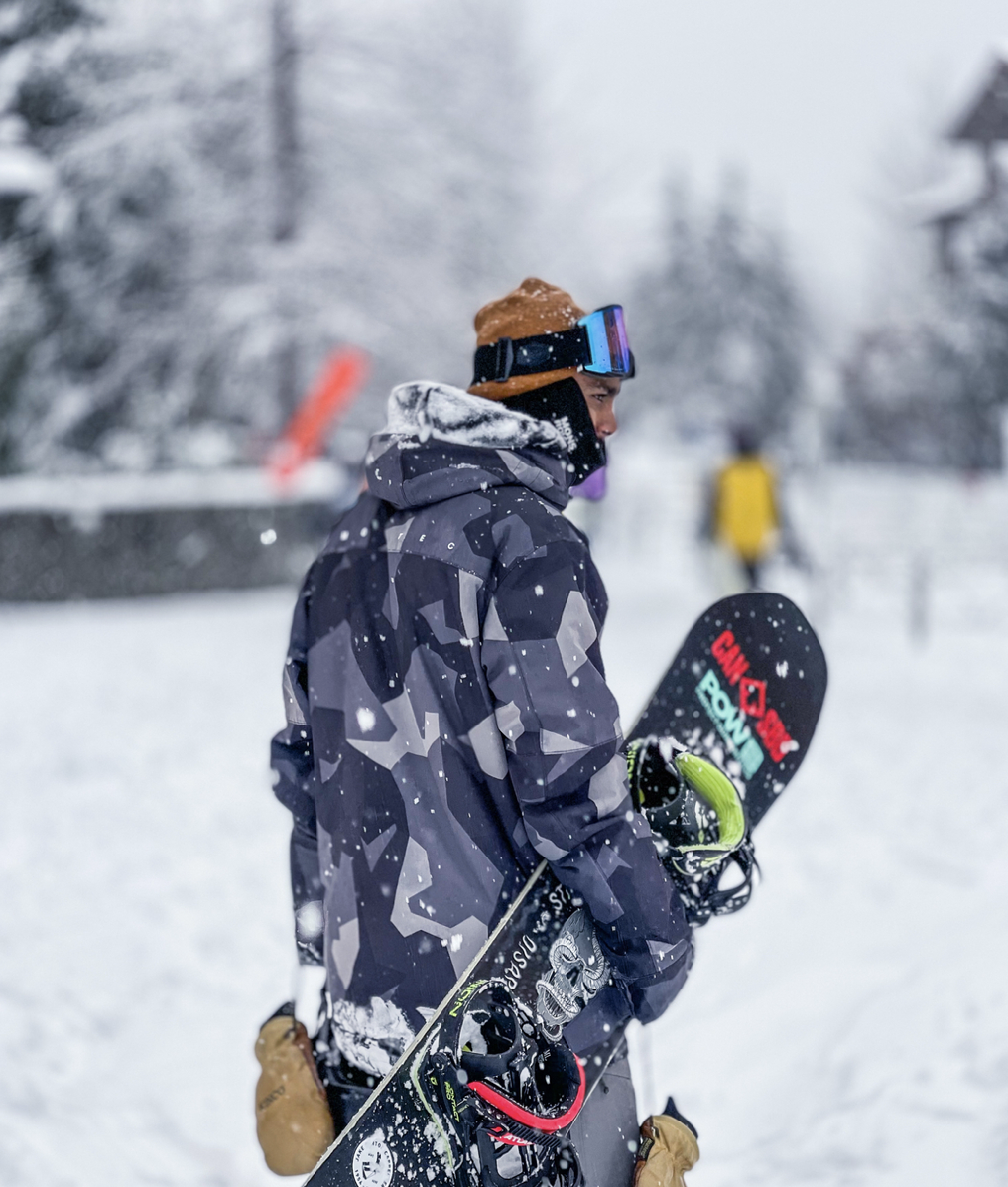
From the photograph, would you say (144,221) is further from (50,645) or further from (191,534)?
(50,645)

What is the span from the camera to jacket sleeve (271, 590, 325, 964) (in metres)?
1.88

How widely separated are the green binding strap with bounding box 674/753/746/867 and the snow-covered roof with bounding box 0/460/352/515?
33.7 ft

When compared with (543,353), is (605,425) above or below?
below

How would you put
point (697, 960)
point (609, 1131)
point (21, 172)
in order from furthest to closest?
point (21, 172) < point (697, 960) < point (609, 1131)

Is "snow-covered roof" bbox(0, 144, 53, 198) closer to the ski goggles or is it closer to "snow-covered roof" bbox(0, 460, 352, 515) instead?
"snow-covered roof" bbox(0, 460, 352, 515)

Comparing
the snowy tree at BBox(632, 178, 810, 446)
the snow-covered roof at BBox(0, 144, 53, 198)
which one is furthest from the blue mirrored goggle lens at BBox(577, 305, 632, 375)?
the snowy tree at BBox(632, 178, 810, 446)

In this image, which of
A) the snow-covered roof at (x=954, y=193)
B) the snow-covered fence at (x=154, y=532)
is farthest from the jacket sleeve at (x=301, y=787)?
the snow-covered roof at (x=954, y=193)

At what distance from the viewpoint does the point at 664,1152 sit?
1708mm

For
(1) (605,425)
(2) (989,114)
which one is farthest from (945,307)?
(1) (605,425)

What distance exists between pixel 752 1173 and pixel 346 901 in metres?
1.66

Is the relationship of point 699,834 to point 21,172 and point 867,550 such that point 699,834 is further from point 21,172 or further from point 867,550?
point 21,172

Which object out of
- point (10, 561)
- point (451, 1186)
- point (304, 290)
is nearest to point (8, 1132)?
point (451, 1186)

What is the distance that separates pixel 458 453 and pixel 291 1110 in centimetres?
110

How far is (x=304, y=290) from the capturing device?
16547 mm
